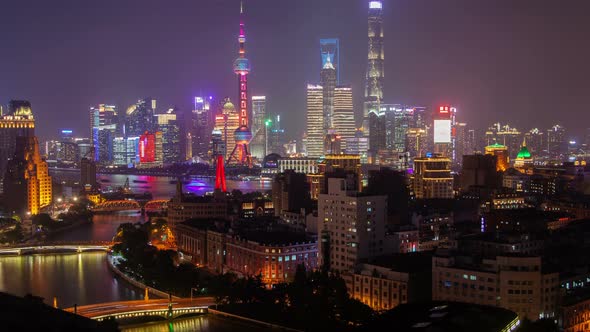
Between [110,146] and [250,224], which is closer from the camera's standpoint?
[250,224]

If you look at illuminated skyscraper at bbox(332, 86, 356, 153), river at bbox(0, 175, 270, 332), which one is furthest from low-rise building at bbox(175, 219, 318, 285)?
illuminated skyscraper at bbox(332, 86, 356, 153)

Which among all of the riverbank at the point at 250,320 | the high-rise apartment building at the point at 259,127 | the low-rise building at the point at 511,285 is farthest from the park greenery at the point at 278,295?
the high-rise apartment building at the point at 259,127

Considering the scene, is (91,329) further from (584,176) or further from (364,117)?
(364,117)

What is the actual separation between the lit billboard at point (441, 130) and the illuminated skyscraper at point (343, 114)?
38.0ft

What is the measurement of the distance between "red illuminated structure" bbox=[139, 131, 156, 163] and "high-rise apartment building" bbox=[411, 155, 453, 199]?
177 ft

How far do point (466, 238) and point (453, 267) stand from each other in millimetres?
3887

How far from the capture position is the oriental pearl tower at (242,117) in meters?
70.7

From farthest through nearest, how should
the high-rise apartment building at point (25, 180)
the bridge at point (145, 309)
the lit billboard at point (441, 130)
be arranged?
the lit billboard at point (441, 130)
the high-rise apartment building at point (25, 180)
the bridge at point (145, 309)

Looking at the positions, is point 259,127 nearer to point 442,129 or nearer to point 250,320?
point 442,129

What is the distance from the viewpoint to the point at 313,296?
15.1 meters

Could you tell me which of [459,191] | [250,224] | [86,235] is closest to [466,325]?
[250,224]

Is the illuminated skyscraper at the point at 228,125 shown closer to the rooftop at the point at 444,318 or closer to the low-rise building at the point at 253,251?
the low-rise building at the point at 253,251

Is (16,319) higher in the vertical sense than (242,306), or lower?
higher

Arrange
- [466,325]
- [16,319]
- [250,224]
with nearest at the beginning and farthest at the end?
[16,319] < [466,325] < [250,224]
